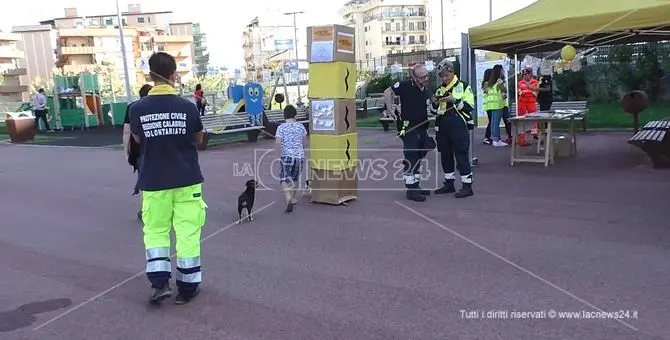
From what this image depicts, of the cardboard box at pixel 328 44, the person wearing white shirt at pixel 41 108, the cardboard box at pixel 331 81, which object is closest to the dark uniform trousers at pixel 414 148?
the cardboard box at pixel 331 81

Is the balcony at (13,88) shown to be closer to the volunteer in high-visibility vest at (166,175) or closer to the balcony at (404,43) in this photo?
the balcony at (404,43)

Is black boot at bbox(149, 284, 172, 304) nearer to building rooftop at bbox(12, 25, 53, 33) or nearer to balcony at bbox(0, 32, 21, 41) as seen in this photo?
balcony at bbox(0, 32, 21, 41)

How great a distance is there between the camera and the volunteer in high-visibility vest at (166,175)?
475 cm

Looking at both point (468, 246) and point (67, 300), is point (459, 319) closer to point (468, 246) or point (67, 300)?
point (468, 246)

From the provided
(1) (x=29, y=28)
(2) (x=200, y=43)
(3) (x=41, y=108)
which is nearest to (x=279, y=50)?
(3) (x=41, y=108)

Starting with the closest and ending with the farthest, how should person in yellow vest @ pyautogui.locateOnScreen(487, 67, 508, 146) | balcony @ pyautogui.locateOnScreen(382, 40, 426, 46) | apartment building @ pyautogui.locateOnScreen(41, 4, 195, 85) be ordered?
person in yellow vest @ pyautogui.locateOnScreen(487, 67, 508, 146)
apartment building @ pyautogui.locateOnScreen(41, 4, 195, 85)
balcony @ pyautogui.locateOnScreen(382, 40, 426, 46)

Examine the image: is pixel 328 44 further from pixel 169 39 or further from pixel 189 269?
pixel 169 39

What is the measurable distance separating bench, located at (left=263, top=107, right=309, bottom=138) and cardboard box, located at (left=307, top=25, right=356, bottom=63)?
11.2 meters

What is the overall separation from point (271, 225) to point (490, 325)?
3.85m

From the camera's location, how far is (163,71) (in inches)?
189

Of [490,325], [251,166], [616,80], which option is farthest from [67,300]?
[616,80]

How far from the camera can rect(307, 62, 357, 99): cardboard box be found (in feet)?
27.3

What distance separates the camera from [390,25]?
128 metres

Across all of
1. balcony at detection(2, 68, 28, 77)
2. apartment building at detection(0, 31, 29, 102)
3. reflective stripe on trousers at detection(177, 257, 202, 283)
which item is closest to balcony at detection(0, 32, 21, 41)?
apartment building at detection(0, 31, 29, 102)
